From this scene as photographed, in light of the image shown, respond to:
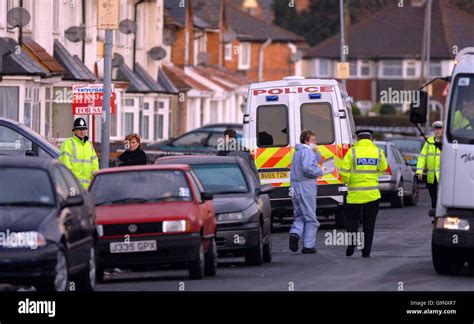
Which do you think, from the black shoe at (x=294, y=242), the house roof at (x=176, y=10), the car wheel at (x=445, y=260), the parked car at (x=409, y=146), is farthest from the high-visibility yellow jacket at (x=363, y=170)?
the house roof at (x=176, y=10)

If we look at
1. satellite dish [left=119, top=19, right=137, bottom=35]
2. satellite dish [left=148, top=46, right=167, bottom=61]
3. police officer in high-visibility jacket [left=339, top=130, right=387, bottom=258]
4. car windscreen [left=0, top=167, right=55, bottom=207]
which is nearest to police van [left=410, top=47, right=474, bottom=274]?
police officer in high-visibility jacket [left=339, top=130, right=387, bottom=258]

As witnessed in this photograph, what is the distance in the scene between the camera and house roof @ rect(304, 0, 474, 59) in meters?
106

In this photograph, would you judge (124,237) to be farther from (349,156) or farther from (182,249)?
(349,156)

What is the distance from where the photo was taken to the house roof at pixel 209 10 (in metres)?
76.2

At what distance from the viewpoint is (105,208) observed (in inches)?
725

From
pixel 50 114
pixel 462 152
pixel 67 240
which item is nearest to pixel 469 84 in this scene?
pixel 462 152

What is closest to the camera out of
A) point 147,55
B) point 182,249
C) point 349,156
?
point 182,249

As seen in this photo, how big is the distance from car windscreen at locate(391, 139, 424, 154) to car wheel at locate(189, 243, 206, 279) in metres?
28.6

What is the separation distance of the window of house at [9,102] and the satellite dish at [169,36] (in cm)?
2303

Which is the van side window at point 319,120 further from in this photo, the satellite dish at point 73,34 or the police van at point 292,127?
the satellite dish at point 73,34

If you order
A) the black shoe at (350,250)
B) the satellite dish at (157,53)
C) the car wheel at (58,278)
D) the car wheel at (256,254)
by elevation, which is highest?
the satellite dish at (157,53)

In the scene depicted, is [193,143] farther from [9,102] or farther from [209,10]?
[209,10]

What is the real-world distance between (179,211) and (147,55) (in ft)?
126

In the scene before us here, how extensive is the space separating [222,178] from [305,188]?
2.10 meters
